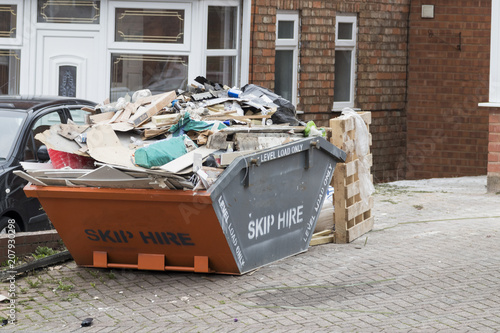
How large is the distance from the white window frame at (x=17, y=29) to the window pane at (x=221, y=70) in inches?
102

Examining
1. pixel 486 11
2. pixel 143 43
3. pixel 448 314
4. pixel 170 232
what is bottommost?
pixel 448 314

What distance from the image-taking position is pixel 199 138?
25.2ft

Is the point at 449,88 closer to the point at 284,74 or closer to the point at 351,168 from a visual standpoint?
the point at 284,74

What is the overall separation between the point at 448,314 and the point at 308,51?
825cm

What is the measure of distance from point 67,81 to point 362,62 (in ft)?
17.1

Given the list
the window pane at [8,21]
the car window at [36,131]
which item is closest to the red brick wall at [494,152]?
the car window at [36,131]

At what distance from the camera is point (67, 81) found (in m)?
12.8

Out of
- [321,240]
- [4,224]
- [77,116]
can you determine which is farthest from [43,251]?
[321,240]

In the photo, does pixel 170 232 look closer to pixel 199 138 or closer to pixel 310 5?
pixel 199 138

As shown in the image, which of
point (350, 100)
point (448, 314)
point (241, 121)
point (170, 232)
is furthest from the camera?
point (350, 100)

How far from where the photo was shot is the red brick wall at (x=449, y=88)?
52.8 feet

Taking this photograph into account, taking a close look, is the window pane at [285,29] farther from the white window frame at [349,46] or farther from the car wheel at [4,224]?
the car wheel at [4,224]

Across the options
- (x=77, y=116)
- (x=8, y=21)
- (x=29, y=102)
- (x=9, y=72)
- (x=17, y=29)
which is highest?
(x=8, y=21)

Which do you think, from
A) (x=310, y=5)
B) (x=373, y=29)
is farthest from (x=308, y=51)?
(x=373, y=29)
